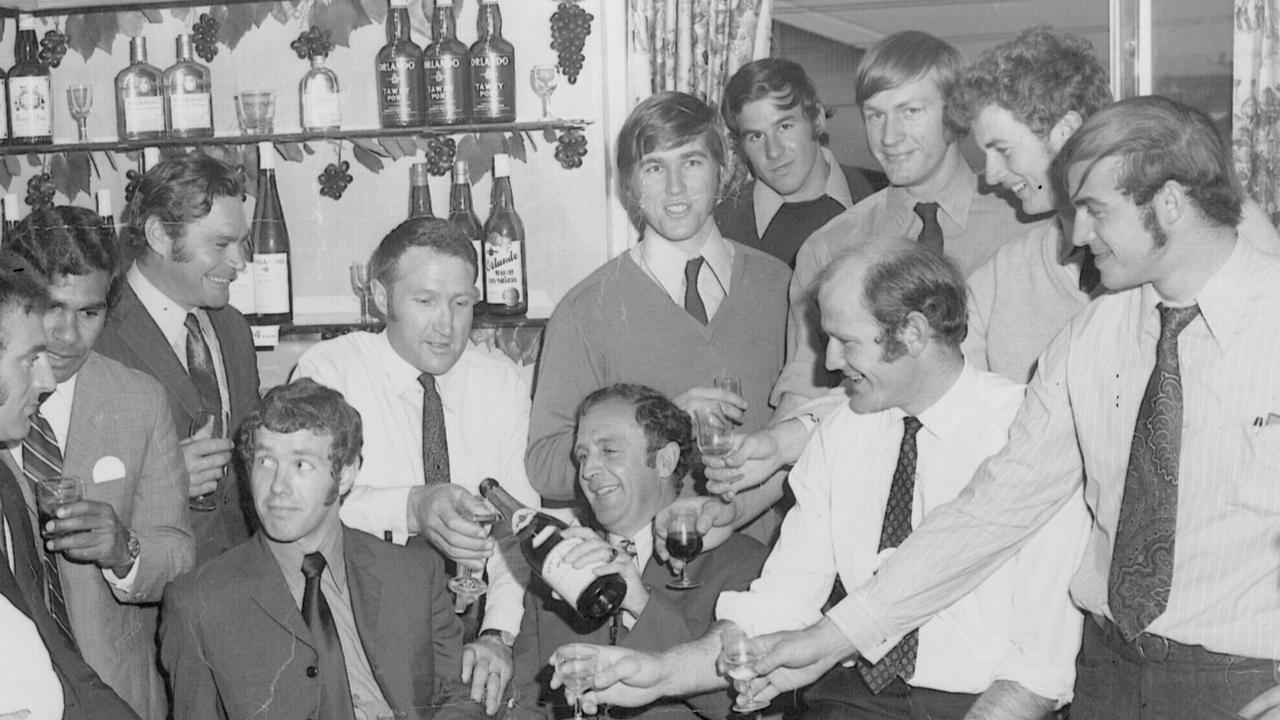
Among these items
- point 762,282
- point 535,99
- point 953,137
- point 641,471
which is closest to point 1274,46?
point 953,137

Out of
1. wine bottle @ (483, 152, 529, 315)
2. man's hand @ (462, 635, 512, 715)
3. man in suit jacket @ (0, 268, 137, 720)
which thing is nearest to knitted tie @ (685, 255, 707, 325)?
wine bottle @ (483, 152, 529, 315)

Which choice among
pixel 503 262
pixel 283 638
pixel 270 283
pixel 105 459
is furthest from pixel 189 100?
pixel 283 638

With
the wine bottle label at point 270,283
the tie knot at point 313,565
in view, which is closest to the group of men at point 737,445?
the tie knot at point 313,565

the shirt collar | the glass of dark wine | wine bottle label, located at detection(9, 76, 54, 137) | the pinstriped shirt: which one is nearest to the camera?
the pinstriped shirt

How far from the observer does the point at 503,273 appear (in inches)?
149

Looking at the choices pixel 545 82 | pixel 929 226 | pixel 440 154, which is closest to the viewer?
pixel 929 226

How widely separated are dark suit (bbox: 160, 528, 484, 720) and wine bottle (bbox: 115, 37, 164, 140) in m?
1.76

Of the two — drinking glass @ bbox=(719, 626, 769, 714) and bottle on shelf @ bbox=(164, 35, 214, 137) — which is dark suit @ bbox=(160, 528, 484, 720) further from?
bottle on shelf @ bbox=(164, 35, 214, 137)

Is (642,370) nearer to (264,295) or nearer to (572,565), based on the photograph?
(572,565)

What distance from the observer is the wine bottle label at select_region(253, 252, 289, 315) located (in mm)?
3842

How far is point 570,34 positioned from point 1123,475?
2.11 m

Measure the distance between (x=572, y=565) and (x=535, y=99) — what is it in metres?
1.75

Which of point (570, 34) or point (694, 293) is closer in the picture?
point (694, 293)

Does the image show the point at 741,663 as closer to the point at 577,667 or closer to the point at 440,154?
the point at 577,667
